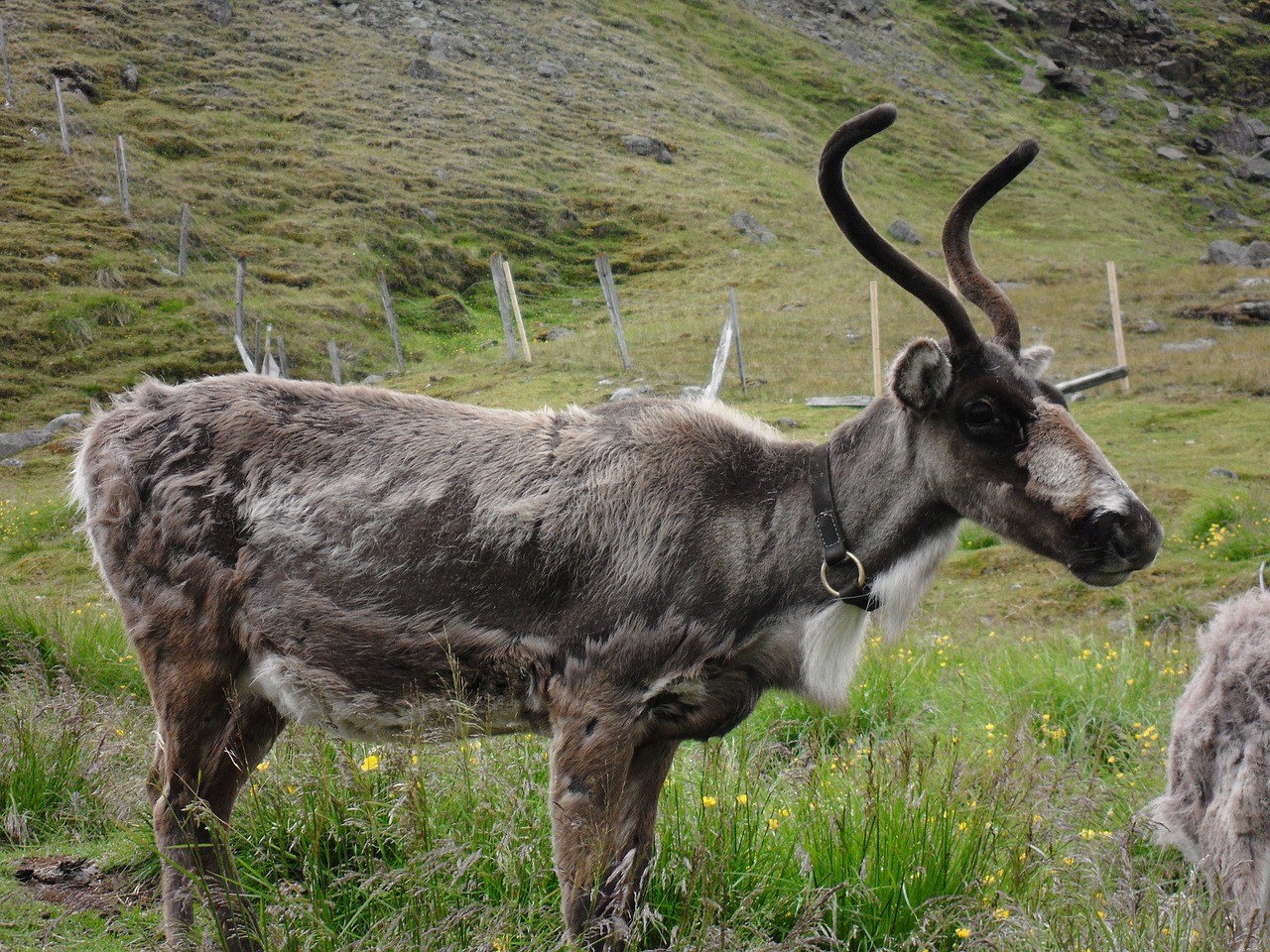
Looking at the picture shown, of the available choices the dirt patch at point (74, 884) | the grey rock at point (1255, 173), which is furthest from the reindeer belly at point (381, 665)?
the grey rock at point (1255, 173)

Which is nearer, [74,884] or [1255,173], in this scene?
[74,884]

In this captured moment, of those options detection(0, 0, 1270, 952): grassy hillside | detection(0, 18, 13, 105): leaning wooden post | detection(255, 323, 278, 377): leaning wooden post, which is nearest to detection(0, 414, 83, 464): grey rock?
detection(0, 0, 1270, 952): grassy hillside

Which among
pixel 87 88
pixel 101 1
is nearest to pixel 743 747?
pixel 87 88

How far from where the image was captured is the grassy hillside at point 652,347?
3.55 meters

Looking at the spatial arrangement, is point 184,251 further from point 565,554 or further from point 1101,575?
point 1101,575

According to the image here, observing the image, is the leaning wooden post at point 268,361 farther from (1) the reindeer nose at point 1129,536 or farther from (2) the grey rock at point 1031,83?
(2) the grey rock at point 1031,83

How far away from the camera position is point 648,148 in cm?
5022

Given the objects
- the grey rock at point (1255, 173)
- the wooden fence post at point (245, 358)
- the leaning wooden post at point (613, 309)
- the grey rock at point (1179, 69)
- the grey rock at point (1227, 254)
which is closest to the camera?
the wooden fence post at point (245, 358)

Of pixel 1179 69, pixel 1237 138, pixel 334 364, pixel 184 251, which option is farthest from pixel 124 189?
pixel 1179 69

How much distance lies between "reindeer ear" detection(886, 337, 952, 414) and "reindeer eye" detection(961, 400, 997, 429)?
110 mm

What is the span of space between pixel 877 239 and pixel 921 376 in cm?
60

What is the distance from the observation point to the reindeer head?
3.43 metres

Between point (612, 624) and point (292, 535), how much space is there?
1381mm

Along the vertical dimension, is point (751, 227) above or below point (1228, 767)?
below
